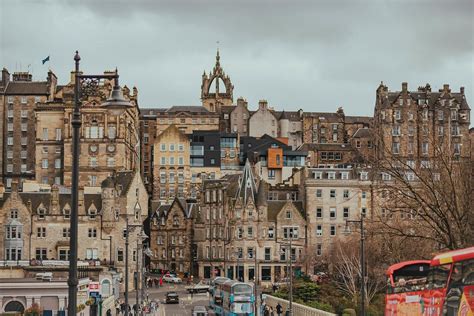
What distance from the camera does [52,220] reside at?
461ft

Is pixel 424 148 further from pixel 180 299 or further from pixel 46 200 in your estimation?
pixel 180 299

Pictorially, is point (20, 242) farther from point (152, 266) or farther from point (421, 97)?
point (421, 97)

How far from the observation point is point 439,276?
33094mm

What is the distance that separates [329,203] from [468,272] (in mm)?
123230

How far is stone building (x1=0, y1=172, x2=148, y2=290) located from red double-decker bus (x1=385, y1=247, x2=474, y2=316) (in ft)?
323

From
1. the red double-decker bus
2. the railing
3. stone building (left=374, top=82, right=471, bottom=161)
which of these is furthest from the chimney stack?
the red double-decker bus

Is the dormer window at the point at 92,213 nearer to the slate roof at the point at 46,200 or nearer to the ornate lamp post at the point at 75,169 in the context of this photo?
the slate roof at the point at 46,200

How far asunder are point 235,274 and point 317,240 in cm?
1174

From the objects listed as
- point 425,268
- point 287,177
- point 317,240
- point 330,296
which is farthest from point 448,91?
point 425,268

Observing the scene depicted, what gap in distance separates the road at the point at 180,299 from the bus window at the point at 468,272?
2859 inches

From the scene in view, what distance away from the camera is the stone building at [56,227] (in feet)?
457

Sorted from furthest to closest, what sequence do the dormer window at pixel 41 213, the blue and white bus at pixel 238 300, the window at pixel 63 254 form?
the dormer window at pixel 41 213 < the window at pixel 63 254 < the blue and white bus at pixel 238 300

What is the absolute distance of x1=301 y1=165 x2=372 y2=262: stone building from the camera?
152m

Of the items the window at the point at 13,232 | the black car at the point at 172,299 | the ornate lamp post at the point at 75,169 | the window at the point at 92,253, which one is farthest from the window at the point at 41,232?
the ornate lamp post at the point at 75,169
